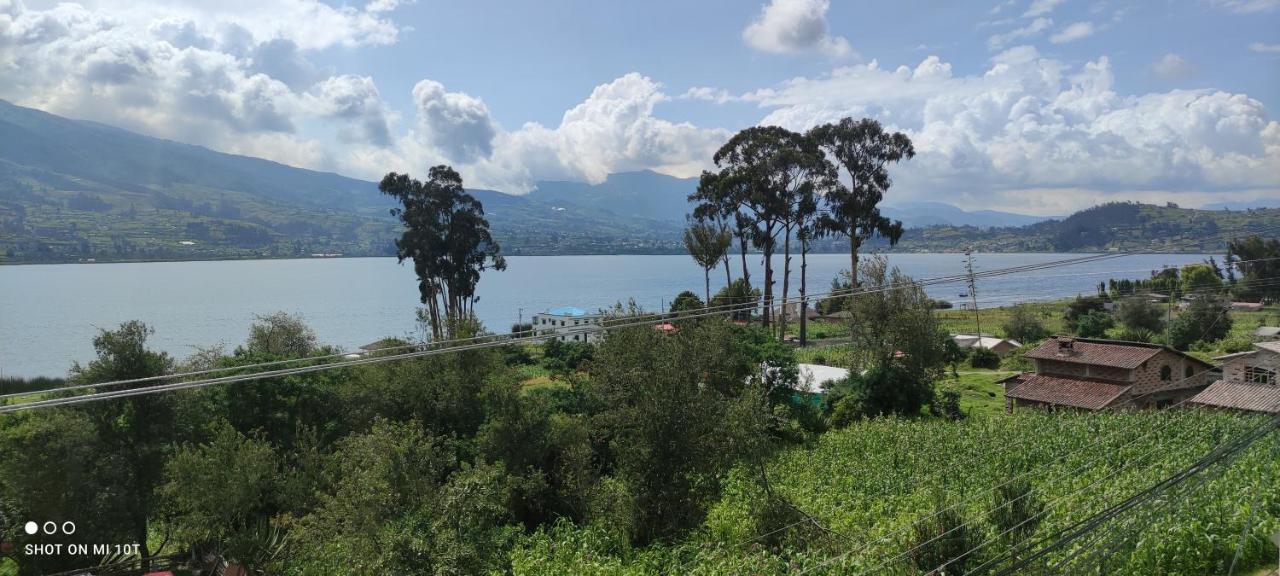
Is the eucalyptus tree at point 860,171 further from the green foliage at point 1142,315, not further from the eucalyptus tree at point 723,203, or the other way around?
the green foliage at point 1142,315

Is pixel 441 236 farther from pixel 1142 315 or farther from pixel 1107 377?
pixel 1142 315

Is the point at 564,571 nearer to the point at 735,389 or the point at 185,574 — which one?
the point at 185,574

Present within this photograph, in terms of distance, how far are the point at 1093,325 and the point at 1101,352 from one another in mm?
23797

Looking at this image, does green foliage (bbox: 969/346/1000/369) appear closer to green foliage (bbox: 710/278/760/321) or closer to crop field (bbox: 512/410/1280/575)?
green foliage (bbox: 710/278/760/321)

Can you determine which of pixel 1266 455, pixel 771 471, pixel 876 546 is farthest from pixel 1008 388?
pixel 876 546

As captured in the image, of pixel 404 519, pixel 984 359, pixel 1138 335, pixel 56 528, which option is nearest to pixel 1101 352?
pixel 984 359

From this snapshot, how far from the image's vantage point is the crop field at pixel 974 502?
8336 millimetres

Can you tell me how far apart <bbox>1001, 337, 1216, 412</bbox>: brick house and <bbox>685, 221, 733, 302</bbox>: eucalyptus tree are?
20.2m

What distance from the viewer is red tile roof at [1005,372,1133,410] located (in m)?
25.4

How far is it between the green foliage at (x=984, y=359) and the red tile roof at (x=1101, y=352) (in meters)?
11.8

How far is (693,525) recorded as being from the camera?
16.0m

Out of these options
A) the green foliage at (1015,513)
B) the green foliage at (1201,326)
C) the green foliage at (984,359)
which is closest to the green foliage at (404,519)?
the green foliage at (1015,513)

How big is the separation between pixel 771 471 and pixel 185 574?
16.5 m

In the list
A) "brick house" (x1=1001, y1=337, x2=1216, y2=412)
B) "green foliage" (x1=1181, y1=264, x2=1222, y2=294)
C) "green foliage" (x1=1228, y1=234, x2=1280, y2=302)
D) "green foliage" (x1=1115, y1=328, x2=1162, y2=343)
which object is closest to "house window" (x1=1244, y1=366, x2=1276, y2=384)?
"brick house" (x1=1001, y1=337, x2=1216, y2=412)
